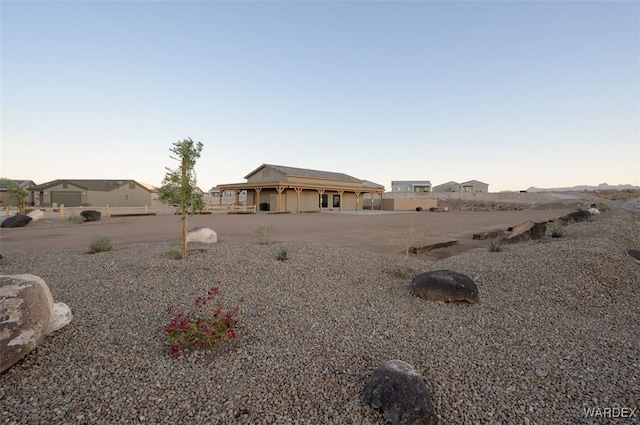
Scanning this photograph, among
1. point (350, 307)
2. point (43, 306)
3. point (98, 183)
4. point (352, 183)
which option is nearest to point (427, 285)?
point (350, 307)

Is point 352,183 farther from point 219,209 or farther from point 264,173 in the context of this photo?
point 219,209

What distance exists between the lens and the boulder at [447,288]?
5.19m

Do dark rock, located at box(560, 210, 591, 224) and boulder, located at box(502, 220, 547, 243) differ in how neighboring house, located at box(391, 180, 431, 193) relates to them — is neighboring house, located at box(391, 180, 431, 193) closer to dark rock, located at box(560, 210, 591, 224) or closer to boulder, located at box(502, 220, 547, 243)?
dark rock, located at box(560, 210, 591, 224)

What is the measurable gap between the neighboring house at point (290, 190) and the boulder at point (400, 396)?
24.4 metres

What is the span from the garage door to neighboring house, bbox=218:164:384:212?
22678 millimetres

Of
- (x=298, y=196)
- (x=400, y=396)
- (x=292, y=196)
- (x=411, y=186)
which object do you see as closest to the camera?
(x=400, y=396)

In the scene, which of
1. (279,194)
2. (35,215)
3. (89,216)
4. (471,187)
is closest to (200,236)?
(89,216)

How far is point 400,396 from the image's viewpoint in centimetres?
264

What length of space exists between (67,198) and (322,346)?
48.3 metres

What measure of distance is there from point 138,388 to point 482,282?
599 centimetres

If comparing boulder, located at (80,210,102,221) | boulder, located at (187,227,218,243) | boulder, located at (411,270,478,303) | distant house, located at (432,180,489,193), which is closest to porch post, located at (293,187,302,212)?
boulder, located at (80,210,102,221)

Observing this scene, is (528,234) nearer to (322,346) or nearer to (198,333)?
(322,346)

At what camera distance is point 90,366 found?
125 inches

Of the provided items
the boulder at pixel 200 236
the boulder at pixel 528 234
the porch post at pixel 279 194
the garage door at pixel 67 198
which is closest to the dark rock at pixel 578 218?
the boulder at pixel 528 234
